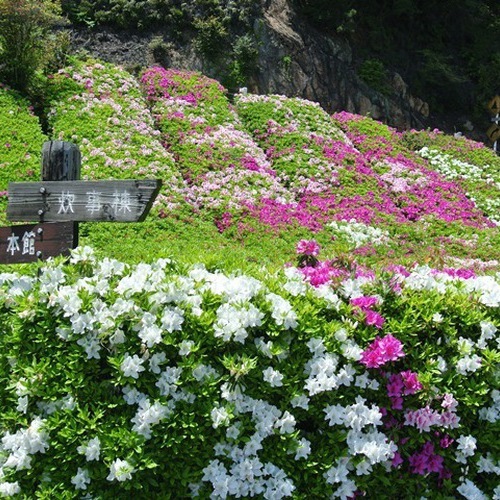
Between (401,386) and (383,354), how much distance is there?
0.24 meters

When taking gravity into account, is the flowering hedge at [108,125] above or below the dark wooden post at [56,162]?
below

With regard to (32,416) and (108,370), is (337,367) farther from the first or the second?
(32,416)

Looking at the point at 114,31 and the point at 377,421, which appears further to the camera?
the point at 114,31

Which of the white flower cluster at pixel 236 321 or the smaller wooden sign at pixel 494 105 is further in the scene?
the smaller wooden sign at pixel 494 105

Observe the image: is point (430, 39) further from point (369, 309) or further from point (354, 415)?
point (354, 415)

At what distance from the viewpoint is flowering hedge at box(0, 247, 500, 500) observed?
10.4 ft

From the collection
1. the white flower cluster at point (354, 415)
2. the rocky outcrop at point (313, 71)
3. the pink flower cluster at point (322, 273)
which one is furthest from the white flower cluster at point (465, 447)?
the rocky outcrop at point (313, 71)

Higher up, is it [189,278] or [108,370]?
[189,278]

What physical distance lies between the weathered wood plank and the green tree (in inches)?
428

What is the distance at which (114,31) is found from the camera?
1953cm

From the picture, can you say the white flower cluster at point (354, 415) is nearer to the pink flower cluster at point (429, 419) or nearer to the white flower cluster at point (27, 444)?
the pink flower cluster at point (429, 419)

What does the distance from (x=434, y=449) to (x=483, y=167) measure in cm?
1680

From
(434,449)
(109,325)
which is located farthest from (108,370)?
(434,449)

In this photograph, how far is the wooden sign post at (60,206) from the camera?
412 centimetres
